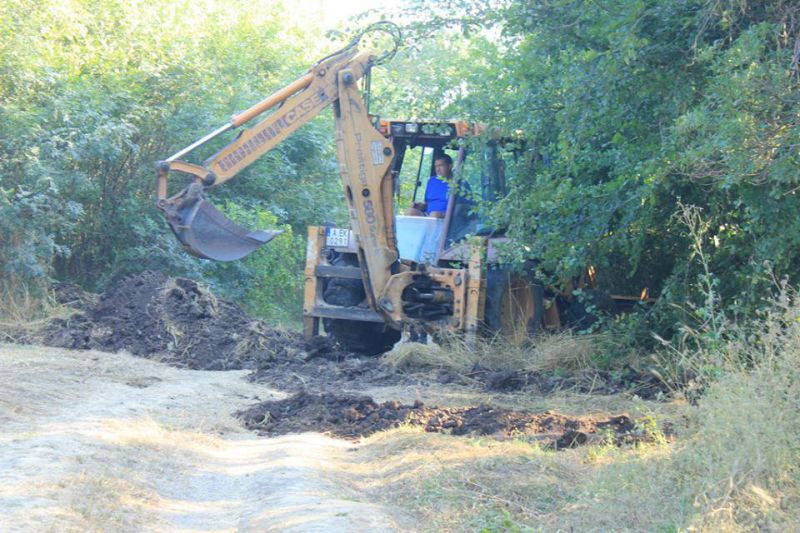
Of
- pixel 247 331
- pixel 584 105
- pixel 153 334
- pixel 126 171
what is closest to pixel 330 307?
pixel 247 331

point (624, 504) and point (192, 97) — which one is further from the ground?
point (192, 97)

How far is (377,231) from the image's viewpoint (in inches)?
513

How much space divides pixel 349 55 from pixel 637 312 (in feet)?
15.0

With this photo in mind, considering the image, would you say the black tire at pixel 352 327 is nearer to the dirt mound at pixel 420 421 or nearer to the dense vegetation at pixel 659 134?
the dense vegetation at pixel 659 134

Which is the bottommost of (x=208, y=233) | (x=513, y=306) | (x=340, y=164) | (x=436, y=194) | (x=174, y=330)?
(x=174, y=330)

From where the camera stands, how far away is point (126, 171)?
61.3 ft

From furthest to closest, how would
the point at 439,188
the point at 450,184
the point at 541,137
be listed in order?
the point at 439,188 → the point at 450,184 → the point at 541,137

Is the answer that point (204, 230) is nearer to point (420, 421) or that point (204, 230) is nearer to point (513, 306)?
point (513, 306)

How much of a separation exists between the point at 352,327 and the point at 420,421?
201 inches

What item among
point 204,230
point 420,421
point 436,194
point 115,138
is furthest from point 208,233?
point 115,138

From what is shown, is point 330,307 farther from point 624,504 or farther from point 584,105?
point 624,504

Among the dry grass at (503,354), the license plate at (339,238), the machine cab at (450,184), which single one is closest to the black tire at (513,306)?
the dry grass at (503,354)

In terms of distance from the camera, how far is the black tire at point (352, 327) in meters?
13.7

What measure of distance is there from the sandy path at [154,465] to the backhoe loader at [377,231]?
2212 mm
